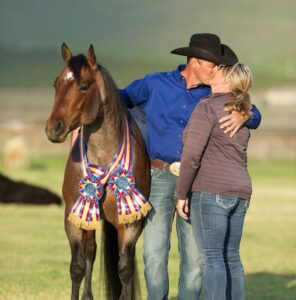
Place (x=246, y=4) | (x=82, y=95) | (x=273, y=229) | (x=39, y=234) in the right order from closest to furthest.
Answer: (x=82, y=95), (x=39, y=234), (x=273, y=229), (x=246, y=4)

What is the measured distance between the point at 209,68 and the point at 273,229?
1140 cm

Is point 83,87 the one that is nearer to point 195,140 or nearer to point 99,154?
point 99,154

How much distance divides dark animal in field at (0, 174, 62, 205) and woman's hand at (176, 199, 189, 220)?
48.6 ft

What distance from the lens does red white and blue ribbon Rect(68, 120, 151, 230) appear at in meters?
8.27

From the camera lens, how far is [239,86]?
7629mm

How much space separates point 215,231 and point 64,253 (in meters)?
7.29

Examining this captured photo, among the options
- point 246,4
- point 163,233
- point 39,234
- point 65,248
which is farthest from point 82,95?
point 246,4

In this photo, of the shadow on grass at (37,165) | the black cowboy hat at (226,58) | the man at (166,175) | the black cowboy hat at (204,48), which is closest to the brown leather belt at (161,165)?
the man at (166,175)

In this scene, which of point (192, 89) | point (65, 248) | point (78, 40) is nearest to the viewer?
point (192, 89)

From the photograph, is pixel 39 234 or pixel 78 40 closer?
pixel 39 234

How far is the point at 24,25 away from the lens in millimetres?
141500

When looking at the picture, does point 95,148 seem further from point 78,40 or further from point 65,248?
point 78,40

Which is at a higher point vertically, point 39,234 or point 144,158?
point 144,158

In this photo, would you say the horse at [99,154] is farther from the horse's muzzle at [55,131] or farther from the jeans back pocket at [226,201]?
the jeans back pocket at [226,201]
